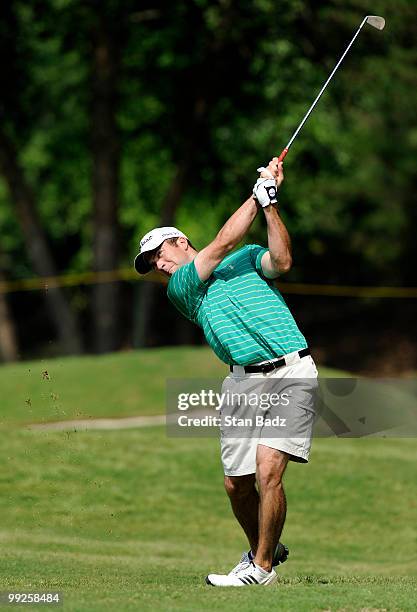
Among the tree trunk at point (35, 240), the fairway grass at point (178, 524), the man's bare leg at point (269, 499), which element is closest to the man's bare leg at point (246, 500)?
the man's bare leg at point (269, 499)

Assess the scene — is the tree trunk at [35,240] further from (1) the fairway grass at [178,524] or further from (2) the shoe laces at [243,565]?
(2) the shoe laces at [243,565]

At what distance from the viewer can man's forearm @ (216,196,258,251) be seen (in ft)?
24.4

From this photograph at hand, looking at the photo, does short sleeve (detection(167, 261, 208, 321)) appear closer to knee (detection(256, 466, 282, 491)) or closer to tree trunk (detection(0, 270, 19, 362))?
knee (detection(256, 466, 282, 491))

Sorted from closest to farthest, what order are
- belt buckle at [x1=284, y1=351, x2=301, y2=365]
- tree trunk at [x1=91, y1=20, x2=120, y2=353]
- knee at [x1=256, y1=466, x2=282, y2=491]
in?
knee at [x1=256, y1=466, x2=282, y2=491] < belt buckle at [x1=284, y1=351, x2=301, y2=365] < tree trunk at [x1=91, y1=20, x2=120, y2=353]

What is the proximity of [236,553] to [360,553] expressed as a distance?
118 centimetres

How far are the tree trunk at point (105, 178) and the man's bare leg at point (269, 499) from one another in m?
20.1

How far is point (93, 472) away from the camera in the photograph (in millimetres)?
13867

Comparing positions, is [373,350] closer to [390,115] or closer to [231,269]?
[390,115]

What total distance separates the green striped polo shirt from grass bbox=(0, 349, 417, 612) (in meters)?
1.42

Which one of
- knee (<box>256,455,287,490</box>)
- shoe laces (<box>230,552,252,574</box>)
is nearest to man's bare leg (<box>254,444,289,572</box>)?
knee (<box>256,455,287,490</box>)

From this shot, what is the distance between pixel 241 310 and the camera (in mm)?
7578

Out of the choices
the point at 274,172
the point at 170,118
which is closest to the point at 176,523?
the point at 274,172

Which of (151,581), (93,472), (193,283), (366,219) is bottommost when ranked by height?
(366,219)


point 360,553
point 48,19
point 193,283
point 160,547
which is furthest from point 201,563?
point 48,19
